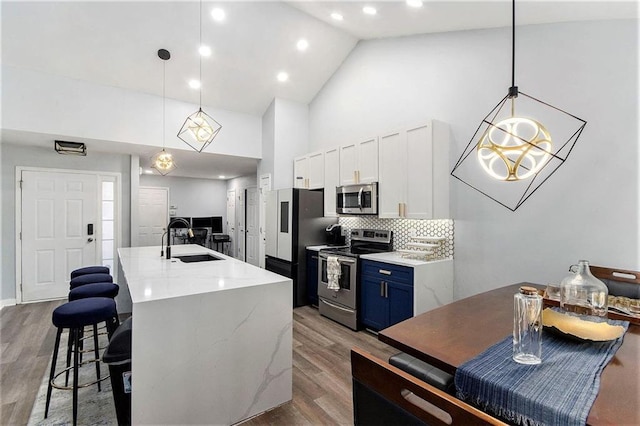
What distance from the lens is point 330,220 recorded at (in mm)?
4961

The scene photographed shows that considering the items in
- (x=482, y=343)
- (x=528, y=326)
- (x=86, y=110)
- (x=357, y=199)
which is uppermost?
(x=86, y=110)

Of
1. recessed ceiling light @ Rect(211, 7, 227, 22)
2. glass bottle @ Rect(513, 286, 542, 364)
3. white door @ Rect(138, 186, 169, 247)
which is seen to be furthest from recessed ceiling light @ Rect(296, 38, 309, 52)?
white door @ Rect(138, 186, 169, 247)

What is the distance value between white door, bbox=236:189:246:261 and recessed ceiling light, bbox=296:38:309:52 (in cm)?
488

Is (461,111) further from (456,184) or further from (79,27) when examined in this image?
(79,27)

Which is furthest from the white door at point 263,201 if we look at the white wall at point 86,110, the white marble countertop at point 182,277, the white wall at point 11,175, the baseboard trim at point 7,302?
the baseboard trim at point 7,302

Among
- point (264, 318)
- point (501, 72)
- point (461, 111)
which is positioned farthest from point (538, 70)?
point (264, 318)

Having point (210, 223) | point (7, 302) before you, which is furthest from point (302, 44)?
point (210, 223)

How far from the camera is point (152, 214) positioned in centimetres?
829

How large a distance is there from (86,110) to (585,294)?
18.7 feet

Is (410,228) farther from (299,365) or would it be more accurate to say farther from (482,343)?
(482,343)

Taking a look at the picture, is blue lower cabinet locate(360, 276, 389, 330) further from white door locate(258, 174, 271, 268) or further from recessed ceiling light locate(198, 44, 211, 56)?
recessed ceiling light locate(198, 44, 211, 56)

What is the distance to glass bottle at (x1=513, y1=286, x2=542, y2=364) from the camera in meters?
1.09

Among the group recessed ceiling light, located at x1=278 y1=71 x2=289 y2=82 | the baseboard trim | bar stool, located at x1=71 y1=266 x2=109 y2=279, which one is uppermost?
recessed ceiling light, located at x1=278 y1=71 x2=289 y2=82

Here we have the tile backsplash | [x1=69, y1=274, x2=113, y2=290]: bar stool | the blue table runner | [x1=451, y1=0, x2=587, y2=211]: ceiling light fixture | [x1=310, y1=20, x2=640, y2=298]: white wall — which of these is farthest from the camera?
the tile backsplash
